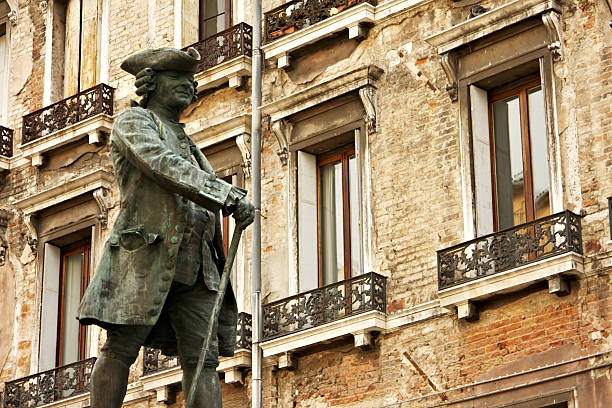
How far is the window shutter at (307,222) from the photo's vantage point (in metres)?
19.9

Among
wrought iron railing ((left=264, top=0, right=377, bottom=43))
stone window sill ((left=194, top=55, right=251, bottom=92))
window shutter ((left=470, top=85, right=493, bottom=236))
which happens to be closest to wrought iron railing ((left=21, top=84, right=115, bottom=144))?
stone window sill ((left=194, top=55, right=251, bottom=92))

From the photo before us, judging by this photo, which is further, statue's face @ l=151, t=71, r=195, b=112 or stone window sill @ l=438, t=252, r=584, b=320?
stone window sill @ l=438, t=252, r=584, b=320

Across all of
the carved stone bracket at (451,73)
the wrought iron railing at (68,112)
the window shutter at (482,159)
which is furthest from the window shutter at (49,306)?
the window shutter at (482,159)

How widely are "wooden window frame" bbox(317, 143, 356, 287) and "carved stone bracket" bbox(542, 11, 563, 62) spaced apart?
3373 millimetres

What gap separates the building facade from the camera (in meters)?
17.1

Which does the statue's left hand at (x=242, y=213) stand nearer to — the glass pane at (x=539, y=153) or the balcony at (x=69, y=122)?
the glass pane at (x=539, y=153)

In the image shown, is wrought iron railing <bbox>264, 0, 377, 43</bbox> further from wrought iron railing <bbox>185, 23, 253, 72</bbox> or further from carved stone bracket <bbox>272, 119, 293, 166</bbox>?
carved stone bracket <bbox>272, 119, 293, 166</bbox>

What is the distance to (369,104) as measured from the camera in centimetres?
1948

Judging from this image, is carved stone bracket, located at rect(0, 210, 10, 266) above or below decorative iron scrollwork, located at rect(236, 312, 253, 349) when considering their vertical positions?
above

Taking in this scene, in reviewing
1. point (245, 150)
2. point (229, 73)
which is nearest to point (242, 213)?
point (245, 150)

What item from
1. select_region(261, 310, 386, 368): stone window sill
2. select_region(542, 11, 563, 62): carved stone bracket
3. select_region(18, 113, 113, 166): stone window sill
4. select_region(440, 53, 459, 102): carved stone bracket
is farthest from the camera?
select_region(18, 113, 113, 166): stone window sill

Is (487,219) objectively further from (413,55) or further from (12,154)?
(12,154)

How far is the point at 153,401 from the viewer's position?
20938 mm

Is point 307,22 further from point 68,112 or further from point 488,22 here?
point 68,112
